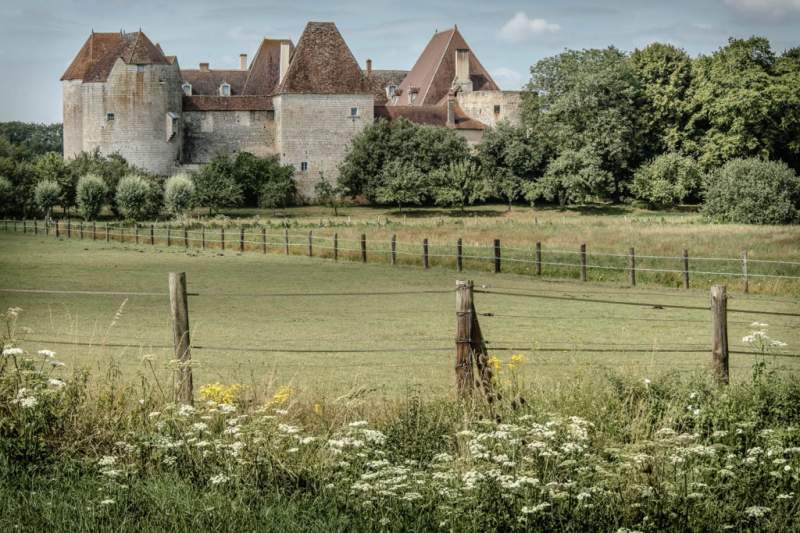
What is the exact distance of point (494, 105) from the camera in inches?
3059

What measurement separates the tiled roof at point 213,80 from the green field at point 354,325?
58125mm

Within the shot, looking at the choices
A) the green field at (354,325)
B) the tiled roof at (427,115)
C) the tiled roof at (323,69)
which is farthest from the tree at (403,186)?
the green field at (354,325)

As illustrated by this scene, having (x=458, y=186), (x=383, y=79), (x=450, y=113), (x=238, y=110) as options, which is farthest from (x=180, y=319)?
(x=383, y=79)

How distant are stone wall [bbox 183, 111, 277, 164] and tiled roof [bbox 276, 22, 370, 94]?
11.3 feet

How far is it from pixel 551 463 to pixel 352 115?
6891 cm

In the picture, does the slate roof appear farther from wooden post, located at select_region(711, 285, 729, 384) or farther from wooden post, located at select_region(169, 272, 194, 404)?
wooden post, located at select_region(711, 285, 729, 384)

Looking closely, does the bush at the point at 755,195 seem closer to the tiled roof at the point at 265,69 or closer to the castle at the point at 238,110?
the castle at the point at 238,110

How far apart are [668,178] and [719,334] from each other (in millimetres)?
53036

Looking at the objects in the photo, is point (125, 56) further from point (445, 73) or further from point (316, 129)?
point (445, 73)

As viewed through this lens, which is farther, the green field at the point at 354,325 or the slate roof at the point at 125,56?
the slate roof at the point at 125,56

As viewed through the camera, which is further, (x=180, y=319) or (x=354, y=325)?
(x=354, y=325)

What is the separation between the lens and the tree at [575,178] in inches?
2360

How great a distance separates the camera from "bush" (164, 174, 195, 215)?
58.7 metres

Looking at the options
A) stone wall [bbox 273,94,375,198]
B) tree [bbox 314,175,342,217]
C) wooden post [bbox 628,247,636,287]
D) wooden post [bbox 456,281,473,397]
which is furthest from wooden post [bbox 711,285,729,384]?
stone wall [bbox 273,94,375,198]
